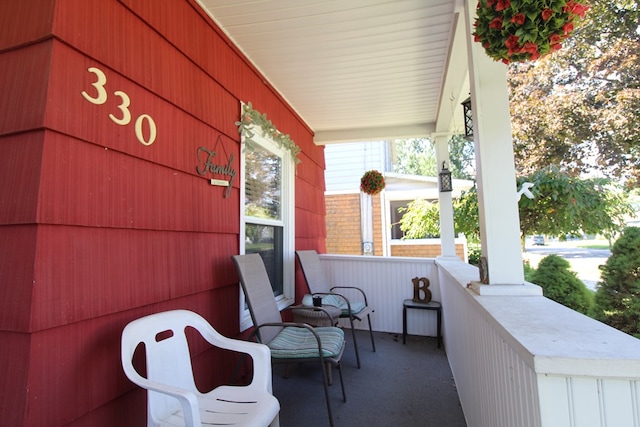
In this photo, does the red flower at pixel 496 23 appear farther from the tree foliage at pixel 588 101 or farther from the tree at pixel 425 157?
the tree at pixel 425 157

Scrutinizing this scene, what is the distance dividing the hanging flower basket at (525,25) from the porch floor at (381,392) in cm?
211

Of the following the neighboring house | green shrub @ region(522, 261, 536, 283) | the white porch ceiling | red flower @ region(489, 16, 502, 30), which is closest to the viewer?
red flower @ region(489, 16, 502, 30)

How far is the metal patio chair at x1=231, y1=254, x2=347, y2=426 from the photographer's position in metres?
1.91

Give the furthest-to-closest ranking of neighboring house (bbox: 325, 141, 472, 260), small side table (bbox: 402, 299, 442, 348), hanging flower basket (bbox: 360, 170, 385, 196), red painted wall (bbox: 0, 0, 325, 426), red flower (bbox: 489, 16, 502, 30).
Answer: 1. neighboring house (bbox: 325, 141, 472, 260)
2. hanging flower basket (bbox: 360, 170, 385, 196)
3. small side table (bbox: 402, 299, 442, 348)
4. red flower (bbox: 489, 16, 502, 30)
5. red painted wall (bbox: 0, 0, 325, 426)

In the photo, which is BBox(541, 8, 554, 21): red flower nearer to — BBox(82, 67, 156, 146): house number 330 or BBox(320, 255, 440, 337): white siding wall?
BBox(82, 67, 156, 146): house number 330

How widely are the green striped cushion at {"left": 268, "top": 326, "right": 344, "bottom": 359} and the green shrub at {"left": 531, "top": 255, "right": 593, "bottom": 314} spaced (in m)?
2.53

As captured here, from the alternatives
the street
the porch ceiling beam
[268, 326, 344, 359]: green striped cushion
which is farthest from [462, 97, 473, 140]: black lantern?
the street

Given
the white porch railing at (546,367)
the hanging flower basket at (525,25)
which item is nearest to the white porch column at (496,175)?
the white porch railing at (546,367)

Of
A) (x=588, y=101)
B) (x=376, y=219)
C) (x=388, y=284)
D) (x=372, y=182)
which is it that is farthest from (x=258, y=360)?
(x=588, y=101)

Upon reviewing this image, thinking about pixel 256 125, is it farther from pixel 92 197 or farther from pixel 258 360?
pixel 258 360

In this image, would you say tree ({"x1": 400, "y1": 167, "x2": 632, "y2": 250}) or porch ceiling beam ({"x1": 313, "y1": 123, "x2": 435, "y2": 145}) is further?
porch ceiling beam ({"x1": 313, "y1": 123, "x2": 435, "y2": 145})

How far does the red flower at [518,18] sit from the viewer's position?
108 centimetres

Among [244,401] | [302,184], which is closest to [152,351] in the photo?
[244,401]

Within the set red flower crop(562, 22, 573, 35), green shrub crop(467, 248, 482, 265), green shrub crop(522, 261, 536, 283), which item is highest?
red flower crop(562, 22, 573, 35)
